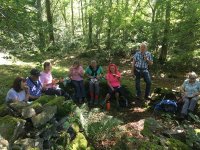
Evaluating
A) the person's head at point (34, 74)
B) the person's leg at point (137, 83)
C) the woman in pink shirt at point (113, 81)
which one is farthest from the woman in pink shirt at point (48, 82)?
the person's leg at point (137, 83)

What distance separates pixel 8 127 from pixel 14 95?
2217 millimetres

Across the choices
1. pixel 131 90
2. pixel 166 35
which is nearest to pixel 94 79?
pixel 131 90

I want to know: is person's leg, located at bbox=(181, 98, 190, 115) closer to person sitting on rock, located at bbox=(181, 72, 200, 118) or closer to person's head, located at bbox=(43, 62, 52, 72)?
person sitting on rock, located at bbox=(181, 72, 200, 118)

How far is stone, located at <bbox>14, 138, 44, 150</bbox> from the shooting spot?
4986 mm

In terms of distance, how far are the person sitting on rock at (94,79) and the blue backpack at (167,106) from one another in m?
2.01

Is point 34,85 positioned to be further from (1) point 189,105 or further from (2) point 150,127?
(1) point 189,105

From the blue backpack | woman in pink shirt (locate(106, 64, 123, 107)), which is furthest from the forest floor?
woman in pink shirt (locate(106, 64, 123, 107))

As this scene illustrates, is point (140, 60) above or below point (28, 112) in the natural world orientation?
above

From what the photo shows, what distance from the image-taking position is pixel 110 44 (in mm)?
20156

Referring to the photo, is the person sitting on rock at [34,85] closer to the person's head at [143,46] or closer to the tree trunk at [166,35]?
the person's head at [143,46]

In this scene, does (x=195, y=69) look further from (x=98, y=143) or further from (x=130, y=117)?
(x=98, y=143)

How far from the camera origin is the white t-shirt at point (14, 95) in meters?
7.07

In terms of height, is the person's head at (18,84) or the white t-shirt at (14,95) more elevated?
the person's head at (18,84)

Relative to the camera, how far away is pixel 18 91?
736 centimetres
